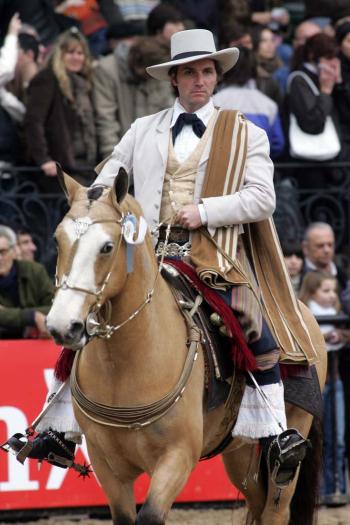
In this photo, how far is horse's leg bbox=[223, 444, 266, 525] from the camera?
805cm

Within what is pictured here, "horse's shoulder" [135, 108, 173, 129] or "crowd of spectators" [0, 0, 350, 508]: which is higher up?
"horse's shoulder" [135, 108, 173, 129]

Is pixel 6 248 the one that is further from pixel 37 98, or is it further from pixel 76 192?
pixel 76 192

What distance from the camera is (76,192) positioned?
6348 mm

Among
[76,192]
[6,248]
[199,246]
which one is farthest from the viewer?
[6,248]

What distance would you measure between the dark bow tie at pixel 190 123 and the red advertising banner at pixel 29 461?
10.4 ft

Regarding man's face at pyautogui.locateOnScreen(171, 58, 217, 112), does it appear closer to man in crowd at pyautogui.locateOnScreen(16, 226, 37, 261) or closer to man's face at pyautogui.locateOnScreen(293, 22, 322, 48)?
man in crowd at pyautogui.locateOnScreen(16, 226, 37, 261)

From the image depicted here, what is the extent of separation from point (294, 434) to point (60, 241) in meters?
1.95

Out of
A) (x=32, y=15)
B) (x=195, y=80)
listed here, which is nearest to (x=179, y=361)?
(x=195, y=80)

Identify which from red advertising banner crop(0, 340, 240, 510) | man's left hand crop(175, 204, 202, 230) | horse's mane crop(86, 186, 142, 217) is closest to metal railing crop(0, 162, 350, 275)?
red advertising banner crop(0, 340, 240, 510)

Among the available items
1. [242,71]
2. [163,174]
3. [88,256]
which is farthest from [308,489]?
[242,71]

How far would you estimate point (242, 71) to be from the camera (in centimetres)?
1170

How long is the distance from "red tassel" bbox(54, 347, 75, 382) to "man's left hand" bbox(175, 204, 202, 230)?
96cm

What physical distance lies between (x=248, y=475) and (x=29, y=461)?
7.70 ft

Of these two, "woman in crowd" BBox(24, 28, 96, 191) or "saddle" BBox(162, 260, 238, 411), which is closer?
"saddle" BBox(162, 260, 238, 411)
